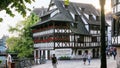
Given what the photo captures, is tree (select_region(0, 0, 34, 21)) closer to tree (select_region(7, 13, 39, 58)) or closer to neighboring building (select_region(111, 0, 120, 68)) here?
neighboring building (select_region(111, 0, 120, 68))

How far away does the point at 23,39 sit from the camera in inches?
2822

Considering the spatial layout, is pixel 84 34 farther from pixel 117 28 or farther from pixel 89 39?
pixel 117 28

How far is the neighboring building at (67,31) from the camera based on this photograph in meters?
60.9

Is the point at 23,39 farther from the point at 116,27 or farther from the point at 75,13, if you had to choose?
the point at 116,27

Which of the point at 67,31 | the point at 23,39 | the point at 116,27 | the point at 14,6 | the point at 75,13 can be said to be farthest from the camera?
the point at 23,39

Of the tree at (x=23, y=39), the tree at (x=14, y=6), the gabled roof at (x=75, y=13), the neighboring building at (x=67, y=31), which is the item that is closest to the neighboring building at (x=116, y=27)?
the neighboring building at (x=67, y=31)

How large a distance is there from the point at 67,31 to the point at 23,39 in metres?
13.0

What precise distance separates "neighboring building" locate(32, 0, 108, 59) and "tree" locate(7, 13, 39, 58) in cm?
143

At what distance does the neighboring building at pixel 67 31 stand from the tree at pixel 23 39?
1429 mm

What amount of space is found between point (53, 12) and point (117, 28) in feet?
99.6

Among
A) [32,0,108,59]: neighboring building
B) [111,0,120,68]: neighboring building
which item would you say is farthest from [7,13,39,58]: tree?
[111,0,120,68]: neighboring building

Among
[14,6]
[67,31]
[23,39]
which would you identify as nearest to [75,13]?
[67,31]

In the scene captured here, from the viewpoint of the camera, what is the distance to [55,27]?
60.4 meters

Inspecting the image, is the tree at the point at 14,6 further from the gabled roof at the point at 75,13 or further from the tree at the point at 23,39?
the tree at the point at 23,39
